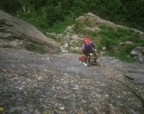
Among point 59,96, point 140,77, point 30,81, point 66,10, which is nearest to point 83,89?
Result: point 59,96

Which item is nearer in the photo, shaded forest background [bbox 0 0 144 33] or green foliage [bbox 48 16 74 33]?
green foliage [bbox 48 16 74 33]

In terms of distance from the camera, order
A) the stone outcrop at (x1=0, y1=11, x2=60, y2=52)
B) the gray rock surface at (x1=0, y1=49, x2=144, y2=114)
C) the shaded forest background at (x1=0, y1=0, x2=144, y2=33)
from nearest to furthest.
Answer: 1. the gray rock surface at (x1=0, y1=49, x2=144, y2=114)
2. the stone outcrop at (x1=0, y1=11, x2=60, y2=52)
3. the shaded forest background at (x1=0, y1=0, x2=144, y2=33)

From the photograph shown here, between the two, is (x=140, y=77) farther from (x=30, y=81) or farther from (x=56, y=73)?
(x=30, y=81)

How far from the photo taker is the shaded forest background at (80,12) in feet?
138

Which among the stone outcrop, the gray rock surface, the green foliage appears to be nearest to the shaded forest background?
the green foliage

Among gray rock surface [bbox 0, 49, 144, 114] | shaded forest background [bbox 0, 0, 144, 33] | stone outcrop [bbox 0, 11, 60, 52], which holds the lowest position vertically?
gray rock surface [bbox 0, 49, 144, 114]

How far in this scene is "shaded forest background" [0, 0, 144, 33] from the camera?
138ft

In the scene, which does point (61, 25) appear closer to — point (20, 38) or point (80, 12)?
point (80, 12)

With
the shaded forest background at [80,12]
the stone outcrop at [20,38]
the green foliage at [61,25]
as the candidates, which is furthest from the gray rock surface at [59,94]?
the shaded forest background at [80,12]

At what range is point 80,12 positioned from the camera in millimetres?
44312

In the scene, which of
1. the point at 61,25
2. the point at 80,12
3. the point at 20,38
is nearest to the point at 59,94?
the point at 20,38

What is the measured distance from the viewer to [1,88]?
1016 cm

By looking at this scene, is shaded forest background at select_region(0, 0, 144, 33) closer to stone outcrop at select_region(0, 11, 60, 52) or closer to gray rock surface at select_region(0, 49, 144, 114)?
stone outcrop at select_region(0, 11, 60, 52)

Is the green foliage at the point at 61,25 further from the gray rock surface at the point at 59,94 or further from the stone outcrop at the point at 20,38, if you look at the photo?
the gray rock surface at the point at 59,94
